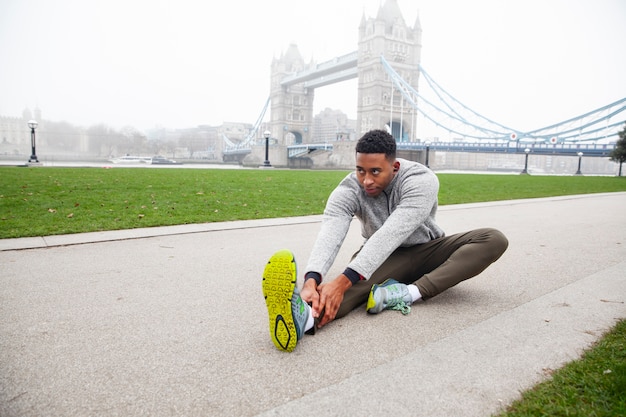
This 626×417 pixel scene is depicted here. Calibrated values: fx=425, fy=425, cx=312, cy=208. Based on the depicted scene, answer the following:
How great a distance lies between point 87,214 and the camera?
5043 mm

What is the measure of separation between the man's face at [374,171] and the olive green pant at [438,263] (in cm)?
47

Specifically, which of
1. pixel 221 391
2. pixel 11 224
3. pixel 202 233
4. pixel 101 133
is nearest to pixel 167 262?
pixel 202 233

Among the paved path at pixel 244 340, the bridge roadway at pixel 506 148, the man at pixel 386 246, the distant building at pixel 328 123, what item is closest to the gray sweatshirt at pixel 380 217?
the man at pixel 386 246

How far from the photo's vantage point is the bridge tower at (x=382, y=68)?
59844 mm

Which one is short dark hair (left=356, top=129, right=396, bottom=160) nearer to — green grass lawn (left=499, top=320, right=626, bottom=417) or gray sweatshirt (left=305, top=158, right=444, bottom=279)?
gray sweatshirt (left=305, top=158, right=444, bottom=279)

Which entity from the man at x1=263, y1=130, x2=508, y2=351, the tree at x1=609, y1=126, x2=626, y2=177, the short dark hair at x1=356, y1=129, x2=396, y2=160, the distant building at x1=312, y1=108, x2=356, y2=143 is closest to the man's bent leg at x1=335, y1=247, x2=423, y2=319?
the man at x1=263, y1=130, x2=508, y2=351

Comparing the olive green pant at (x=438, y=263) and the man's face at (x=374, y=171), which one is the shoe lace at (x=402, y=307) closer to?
the olive green pant at (x=438, y=263)

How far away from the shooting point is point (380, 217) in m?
2.53

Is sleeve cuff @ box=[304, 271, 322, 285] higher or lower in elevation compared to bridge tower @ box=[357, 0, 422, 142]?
lower

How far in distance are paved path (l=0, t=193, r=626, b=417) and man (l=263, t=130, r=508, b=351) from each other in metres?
0.12

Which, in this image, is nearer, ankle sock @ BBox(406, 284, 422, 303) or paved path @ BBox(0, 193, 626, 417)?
paved path @ BBox(0, 193, 626, 417)

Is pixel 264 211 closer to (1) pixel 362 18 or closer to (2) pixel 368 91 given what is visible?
(2) pixel 368 91

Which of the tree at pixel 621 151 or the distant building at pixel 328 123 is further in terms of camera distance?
the distant building at pixel 328 123

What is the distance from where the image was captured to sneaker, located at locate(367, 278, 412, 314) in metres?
2.24
